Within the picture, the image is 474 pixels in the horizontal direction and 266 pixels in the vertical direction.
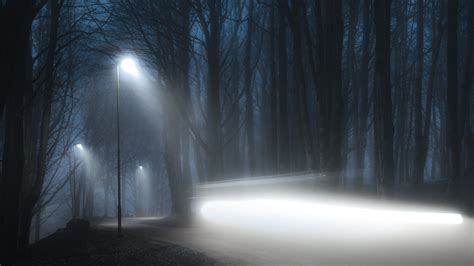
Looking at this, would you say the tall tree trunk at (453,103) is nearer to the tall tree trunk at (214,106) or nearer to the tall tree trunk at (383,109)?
the tall tree trunk at (383,109)

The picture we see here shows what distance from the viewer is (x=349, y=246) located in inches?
500

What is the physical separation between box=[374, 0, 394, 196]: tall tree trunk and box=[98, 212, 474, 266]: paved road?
1.50 m

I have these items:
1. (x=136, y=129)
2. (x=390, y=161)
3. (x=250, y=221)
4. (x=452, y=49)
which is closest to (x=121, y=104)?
(x=136, y=129)

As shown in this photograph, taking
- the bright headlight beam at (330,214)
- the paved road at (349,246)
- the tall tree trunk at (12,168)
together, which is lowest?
the paved road at (349,246)

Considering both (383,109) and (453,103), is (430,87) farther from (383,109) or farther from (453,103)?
(383,109)

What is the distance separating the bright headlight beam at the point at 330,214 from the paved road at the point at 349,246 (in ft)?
0.90

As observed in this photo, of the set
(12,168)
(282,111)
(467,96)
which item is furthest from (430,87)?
(12,168)

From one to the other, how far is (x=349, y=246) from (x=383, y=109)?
4420 millimetres

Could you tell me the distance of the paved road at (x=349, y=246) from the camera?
1059 centimetres

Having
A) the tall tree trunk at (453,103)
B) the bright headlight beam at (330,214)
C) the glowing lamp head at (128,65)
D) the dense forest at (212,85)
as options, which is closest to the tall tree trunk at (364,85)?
the dense forest at (212,85)

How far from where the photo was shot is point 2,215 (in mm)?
12398

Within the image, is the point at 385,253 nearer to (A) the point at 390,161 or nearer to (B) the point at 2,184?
(A) the point at 390,161

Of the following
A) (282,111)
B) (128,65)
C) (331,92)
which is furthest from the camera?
(282,111)

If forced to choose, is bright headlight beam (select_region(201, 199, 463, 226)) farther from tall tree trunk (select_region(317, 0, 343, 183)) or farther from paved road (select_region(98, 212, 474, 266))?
tall tree trunk (select_region(317, 0, 343, 183))
